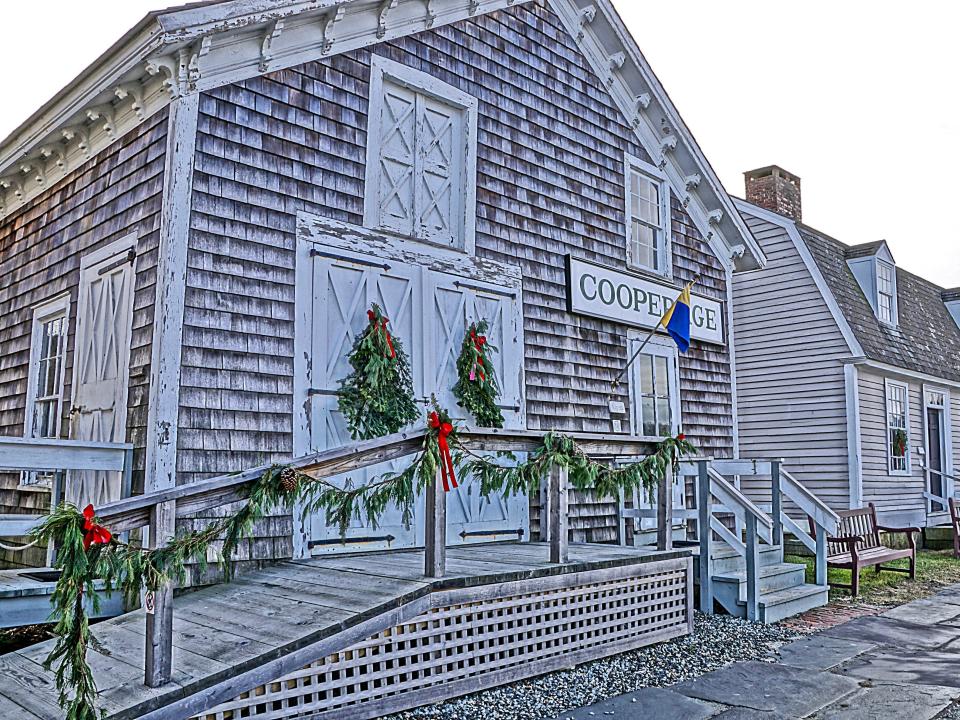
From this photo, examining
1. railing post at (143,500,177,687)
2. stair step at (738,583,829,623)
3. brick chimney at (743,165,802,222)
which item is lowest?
stair step at (738,583,829,623)

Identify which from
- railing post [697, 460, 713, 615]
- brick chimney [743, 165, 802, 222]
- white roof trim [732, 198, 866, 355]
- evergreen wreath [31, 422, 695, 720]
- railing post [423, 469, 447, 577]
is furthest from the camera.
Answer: brick chimney [743, 165, 802, 222]

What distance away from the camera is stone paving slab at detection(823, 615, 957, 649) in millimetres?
7457

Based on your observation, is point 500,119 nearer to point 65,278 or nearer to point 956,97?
point 65,278

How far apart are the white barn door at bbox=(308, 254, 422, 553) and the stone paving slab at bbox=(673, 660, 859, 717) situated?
2804 millimetres

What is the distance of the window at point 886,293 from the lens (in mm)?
16984

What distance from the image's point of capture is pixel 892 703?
5562mm

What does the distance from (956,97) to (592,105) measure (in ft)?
43.1

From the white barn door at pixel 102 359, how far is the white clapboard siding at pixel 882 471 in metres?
12.6

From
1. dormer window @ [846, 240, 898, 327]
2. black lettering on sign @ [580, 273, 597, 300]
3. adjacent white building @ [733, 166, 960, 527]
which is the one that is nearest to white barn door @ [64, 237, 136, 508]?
black lettering on sign @ [580, 273, 597, 300]

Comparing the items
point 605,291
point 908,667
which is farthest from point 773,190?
point 908,667

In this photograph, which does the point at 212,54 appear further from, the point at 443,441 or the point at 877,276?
the point at 877,276

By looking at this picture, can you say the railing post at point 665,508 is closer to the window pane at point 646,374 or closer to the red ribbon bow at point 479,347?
the red ribbon bow at point 479,347

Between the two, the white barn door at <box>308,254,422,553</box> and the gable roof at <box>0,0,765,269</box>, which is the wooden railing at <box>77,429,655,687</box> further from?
the gable roof at <box>0,0,765,269</box>

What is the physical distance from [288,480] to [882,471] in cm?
1361
